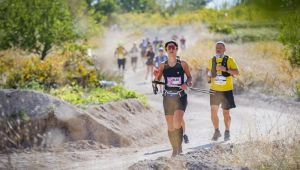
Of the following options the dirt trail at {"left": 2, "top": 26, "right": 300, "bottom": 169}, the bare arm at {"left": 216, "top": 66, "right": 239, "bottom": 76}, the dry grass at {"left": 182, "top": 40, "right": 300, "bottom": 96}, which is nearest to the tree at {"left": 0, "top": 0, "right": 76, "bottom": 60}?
the dirt trail at {"left": 2, "top": 26, "right": 300, "bottom": 169}

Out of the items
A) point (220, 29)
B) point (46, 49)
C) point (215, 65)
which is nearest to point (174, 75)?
point (215, 65)

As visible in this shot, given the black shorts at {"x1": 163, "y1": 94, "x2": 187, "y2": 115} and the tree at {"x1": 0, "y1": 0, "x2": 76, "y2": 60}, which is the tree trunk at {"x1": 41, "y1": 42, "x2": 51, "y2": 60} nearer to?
the tree at {"x1": 0, "y1": 0, "x2": 76, "y2": 60}

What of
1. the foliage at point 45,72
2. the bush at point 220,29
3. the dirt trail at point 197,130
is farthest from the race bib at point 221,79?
the bush at point 220,29

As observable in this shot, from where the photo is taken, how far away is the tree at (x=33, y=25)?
21.4 m

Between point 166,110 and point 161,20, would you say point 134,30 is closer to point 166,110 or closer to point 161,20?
point 161,20

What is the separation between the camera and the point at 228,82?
35.4 ft

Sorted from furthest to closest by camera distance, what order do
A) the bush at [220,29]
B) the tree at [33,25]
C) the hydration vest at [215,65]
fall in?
the bush at [220,29], the tree at [33,25], the hydration vest at [215,65]

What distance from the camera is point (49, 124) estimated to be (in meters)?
11.0

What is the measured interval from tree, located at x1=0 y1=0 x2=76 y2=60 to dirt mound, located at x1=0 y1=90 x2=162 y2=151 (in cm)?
1011

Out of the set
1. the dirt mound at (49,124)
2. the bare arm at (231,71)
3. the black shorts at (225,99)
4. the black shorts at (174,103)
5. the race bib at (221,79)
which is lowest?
the dirt mound at (49,124)

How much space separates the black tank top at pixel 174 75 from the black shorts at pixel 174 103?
0.53 ft

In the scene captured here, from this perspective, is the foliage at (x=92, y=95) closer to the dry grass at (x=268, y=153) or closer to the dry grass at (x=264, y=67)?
the dry grass at (x=264, y=67)

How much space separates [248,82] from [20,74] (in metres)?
8.20

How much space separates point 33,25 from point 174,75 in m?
13.9
